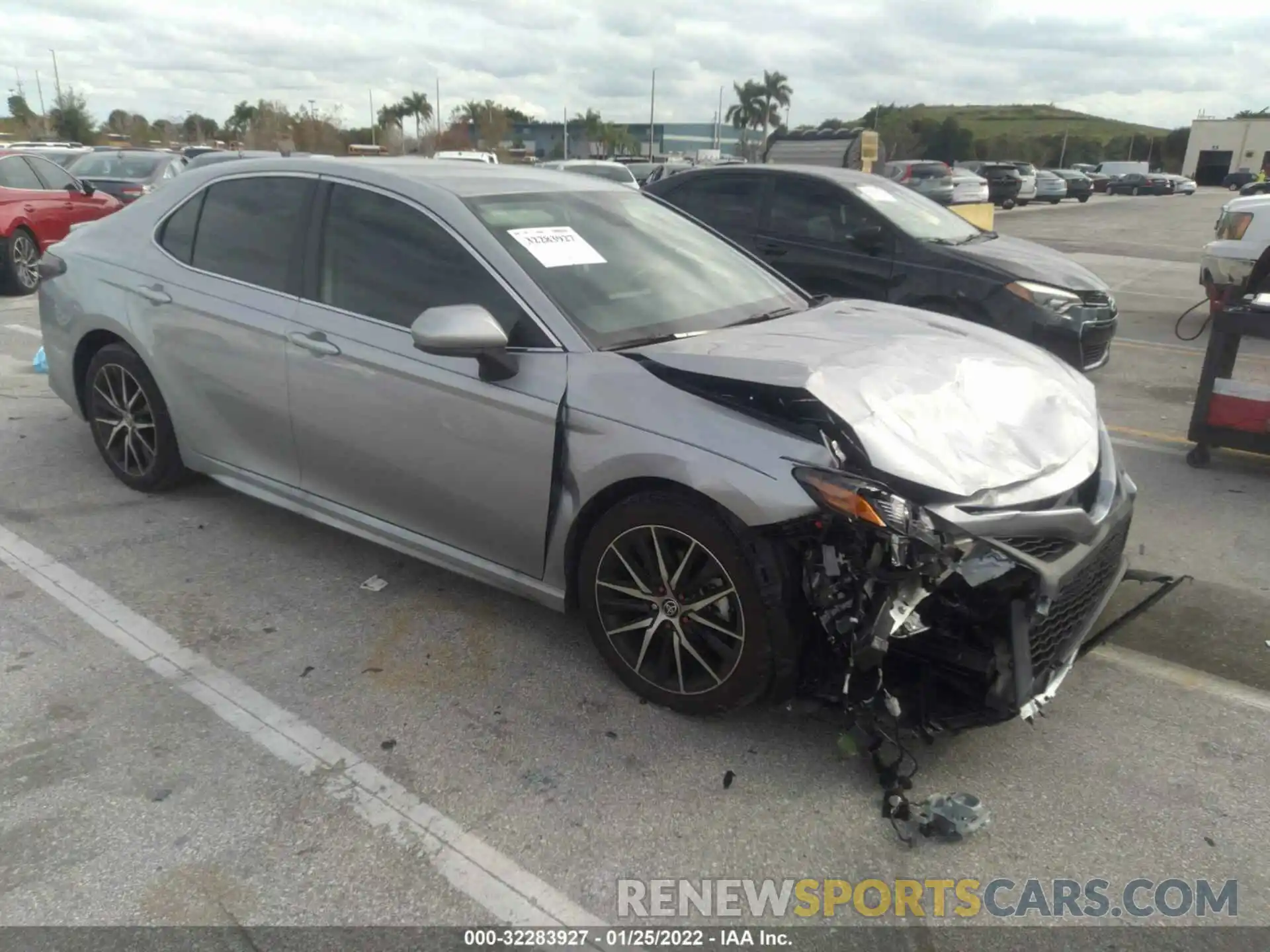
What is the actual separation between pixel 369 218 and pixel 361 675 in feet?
5.69

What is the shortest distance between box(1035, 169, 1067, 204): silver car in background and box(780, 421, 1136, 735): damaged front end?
43.3m

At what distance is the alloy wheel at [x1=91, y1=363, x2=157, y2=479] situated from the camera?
4598mm

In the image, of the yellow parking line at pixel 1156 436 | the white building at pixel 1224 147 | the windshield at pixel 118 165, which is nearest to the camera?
the yellow parking line at pixel 1156 436

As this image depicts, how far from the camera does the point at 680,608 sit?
2.94 m

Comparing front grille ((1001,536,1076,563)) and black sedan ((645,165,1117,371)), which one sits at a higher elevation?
black sedan ((645,165,1117,371))

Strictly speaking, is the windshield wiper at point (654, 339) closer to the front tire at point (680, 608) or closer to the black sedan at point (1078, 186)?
the front tire at point (680, 608)

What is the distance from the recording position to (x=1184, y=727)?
10.0 feet

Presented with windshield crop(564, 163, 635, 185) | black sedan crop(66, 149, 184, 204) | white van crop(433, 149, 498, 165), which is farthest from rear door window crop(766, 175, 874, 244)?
windshield crop(564, 163, 635, 185)

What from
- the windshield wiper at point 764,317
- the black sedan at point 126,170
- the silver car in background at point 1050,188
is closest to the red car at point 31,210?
the black sedan at point 126,170

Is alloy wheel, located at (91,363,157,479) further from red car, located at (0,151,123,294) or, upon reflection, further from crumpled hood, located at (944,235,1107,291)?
red car, located at (0,151,123,294)

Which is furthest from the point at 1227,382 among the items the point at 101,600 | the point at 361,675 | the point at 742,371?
the point at 101,600

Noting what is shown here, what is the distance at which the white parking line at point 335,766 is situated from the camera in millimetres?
2348

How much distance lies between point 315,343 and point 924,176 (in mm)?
27785

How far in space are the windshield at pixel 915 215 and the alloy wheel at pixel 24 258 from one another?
9260mm
